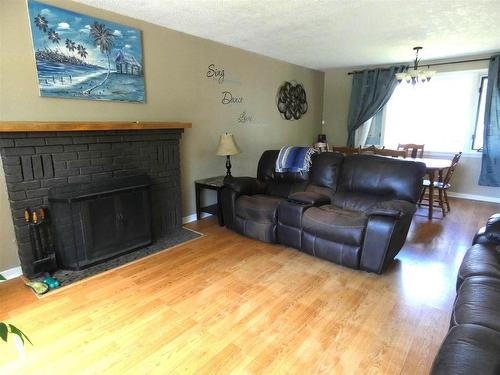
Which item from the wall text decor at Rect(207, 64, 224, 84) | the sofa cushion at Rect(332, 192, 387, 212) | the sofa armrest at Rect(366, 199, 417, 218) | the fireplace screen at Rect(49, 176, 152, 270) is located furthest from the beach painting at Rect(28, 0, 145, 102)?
the sofa armrest at Rect(366, 199, 417, 218)

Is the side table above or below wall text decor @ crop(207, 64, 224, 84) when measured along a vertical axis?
below

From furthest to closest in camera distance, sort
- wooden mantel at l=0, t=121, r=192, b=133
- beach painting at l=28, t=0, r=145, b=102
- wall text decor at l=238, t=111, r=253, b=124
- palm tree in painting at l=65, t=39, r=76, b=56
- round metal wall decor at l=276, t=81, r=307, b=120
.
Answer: round metal wall decor at l=276, t=81, r=307, b=120, wall text decor at l=238, t=111, r=253, b=124, palm tree in painting at l=65, t=39, r=76, b=56, beach painting at l=28, t=0, r=145, b=102, wooden mantel at l=0, t=121, r=192, b=133

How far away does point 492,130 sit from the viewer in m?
4.51

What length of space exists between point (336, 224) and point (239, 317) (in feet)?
3.86

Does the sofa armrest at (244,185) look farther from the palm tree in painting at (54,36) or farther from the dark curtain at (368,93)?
the dark curtain at (368,93)

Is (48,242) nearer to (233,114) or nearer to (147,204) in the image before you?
(147,204)

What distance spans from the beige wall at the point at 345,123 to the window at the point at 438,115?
20cm

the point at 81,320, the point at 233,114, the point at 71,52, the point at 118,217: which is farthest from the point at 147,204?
the point at 233,114

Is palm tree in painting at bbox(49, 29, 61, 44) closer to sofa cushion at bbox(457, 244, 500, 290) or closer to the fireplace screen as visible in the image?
the fireplace screen

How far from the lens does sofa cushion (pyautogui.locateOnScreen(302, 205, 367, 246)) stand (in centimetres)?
251

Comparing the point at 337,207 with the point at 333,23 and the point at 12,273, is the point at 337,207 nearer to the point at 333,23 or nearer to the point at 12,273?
the point at 333,23

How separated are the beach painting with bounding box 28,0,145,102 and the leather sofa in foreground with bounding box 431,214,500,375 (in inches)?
122

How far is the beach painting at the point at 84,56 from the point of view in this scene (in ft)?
7.82

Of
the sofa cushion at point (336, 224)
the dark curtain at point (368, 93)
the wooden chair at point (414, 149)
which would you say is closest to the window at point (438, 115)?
the dark curtain at point (368, 93)
